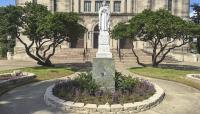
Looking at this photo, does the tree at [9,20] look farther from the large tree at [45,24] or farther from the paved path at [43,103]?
the paved path at [43,103]

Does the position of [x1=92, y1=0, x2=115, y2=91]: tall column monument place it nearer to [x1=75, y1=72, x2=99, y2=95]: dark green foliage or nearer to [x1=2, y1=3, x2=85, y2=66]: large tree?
[x1=75, y1=72, x2=99, y2=95]: dark green foliage

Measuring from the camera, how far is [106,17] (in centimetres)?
1683

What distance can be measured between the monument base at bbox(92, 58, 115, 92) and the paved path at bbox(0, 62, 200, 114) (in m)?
2.38

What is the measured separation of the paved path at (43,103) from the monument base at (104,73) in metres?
2.38

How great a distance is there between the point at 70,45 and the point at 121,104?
39100mm

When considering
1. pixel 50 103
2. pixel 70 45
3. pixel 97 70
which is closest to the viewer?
pixel 50 103

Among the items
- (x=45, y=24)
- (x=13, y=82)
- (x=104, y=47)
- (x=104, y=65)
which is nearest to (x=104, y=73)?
(x=104, y=65)

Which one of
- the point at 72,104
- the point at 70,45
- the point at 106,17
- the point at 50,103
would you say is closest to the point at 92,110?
the point at 72,104

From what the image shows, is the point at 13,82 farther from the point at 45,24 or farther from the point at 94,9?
the point at 94,9

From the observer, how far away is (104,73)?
16.4m

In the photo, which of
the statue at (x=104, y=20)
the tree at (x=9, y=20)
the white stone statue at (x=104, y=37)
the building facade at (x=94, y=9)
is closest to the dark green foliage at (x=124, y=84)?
the white stone statue at (x=104, y=37)

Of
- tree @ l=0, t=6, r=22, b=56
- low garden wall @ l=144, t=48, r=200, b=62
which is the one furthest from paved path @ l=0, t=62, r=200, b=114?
low garden wall @ l=144, t=48, r=200, b=62

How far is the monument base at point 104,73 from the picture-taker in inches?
641

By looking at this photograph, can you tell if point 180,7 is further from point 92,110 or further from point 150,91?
point 92,110
